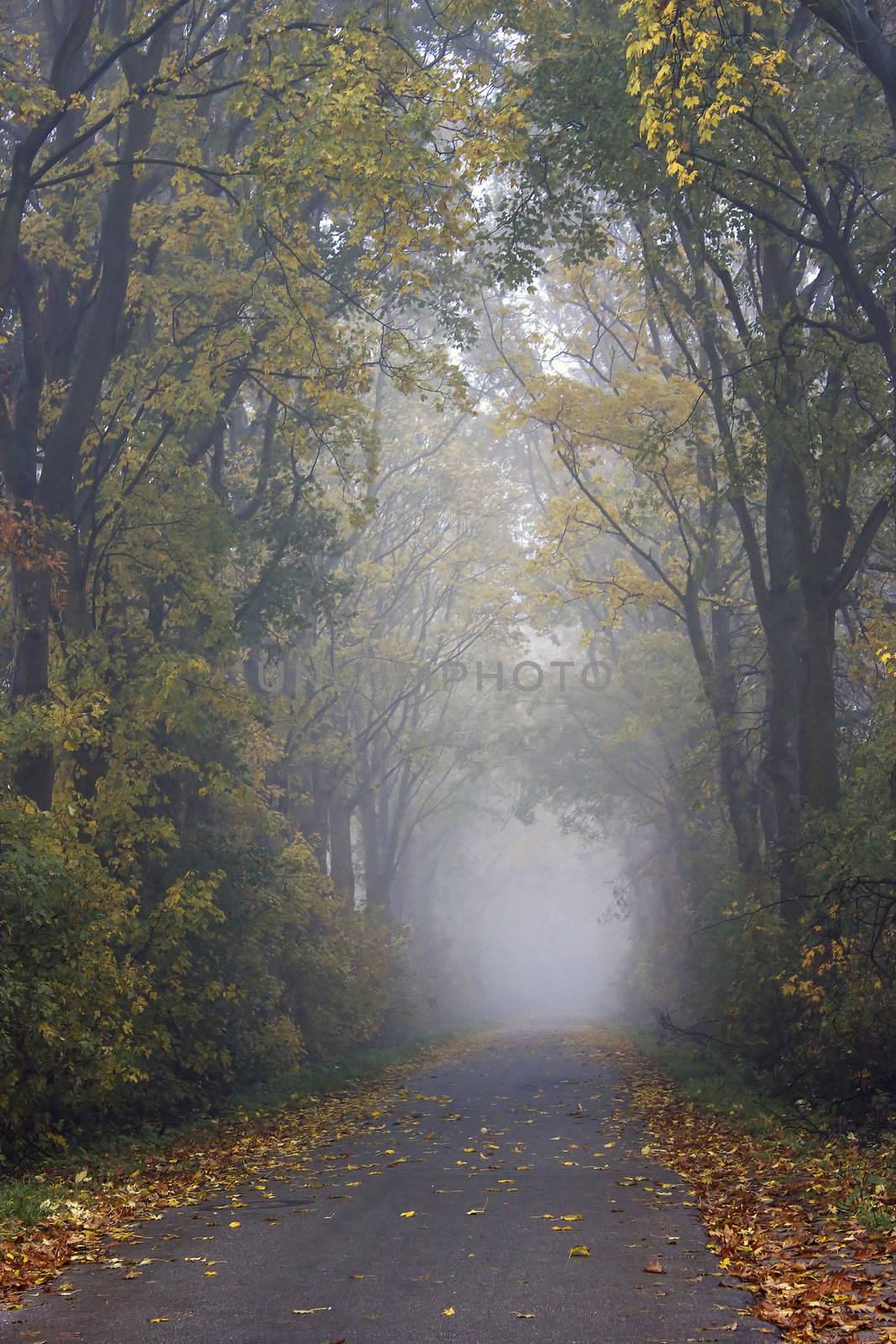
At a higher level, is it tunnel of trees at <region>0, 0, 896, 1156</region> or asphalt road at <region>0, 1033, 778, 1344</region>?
tunnel of trees at <region>0, 0, 896, 1156</region>

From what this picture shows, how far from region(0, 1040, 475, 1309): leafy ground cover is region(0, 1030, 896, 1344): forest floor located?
4cm

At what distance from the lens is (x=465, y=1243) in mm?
7477

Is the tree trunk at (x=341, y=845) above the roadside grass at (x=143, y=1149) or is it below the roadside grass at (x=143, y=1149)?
above

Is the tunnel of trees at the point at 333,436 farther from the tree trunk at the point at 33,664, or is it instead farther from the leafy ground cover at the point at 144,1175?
the leafy ground cover at the point at 144,1175

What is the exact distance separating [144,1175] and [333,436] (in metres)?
10.9

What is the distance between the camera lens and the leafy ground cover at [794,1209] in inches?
226

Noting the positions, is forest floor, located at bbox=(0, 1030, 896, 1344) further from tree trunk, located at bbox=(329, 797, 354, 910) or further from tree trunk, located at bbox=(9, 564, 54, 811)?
tree trunk, located at bbox=(329, 797, 354, 910)

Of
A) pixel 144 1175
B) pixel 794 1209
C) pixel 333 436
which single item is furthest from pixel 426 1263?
pixel 333 436

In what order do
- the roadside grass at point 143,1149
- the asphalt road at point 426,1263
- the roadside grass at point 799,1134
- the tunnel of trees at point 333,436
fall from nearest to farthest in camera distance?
the asphalt road at point 426,1263 < the roadside grass at point 799,1134 < the roadside grass at point 143,1149 < the tunnel of trees at point 333,436

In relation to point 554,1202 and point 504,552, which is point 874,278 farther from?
point 504,552

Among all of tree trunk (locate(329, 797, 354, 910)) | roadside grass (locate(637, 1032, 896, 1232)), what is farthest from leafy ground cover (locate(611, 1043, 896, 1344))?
tree trunk (locate(329, 797, 354, 910))

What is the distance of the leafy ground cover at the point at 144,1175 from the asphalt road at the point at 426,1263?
0.31 metres

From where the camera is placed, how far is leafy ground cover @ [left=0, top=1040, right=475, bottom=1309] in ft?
24.6

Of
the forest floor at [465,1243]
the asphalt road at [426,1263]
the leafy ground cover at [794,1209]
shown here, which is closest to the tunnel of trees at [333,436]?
the leafy ground cover at [794,1209]
